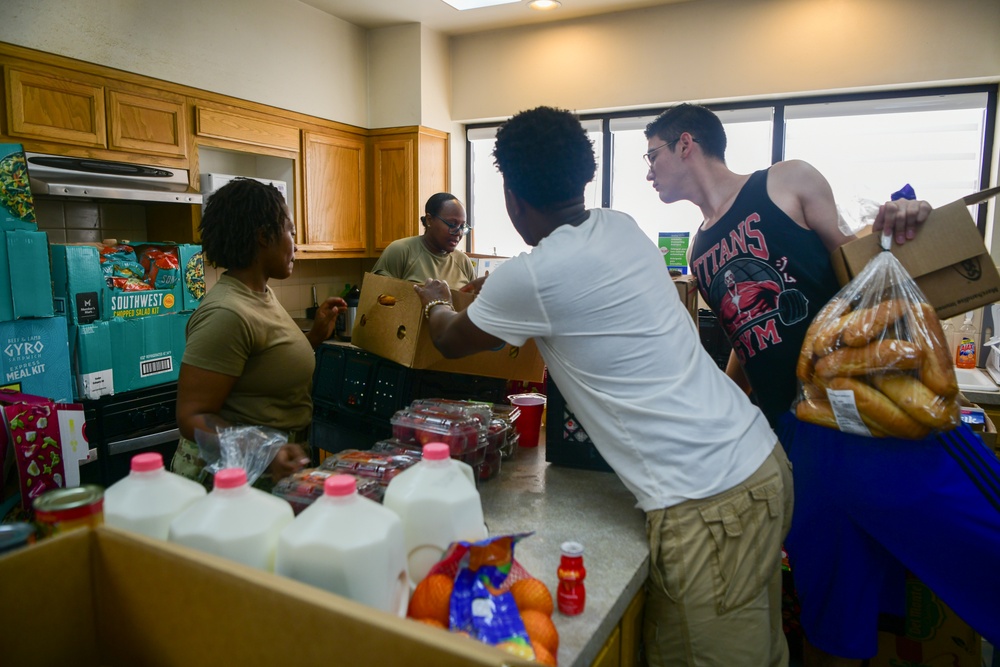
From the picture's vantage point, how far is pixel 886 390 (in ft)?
4.19

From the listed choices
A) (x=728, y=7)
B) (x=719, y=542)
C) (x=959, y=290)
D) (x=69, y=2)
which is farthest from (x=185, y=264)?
(x=728, y=7)

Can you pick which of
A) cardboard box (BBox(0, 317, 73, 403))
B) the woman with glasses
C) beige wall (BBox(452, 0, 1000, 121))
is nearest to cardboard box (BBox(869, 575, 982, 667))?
the woman with glasses

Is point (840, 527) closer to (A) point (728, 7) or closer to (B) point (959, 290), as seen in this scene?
(B) point (959, 290)

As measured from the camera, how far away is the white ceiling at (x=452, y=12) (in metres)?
3.93

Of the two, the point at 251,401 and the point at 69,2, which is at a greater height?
the point at 69,2

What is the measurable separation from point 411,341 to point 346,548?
85cm

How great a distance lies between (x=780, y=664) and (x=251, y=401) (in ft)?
4.30

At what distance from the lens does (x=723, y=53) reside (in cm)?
380

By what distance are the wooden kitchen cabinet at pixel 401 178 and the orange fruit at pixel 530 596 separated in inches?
148

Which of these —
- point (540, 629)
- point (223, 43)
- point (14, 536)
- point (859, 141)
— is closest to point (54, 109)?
point (223, 43)

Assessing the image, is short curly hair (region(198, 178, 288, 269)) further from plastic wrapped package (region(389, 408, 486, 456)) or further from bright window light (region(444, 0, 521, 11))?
bright window light (region(444, 0, 521, 11))

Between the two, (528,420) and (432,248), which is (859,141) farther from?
(528,420)

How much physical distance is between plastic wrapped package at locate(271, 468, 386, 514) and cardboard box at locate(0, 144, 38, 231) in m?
1.92

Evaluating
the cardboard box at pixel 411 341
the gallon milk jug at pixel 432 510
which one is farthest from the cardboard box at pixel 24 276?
the gallon milk jug at pixel 432 510
